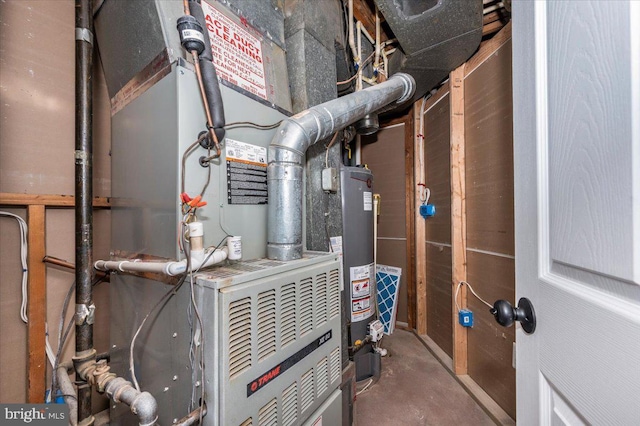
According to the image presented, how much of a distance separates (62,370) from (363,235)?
→ 1720 mm

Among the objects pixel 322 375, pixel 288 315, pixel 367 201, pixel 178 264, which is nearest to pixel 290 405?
pixel 322 375

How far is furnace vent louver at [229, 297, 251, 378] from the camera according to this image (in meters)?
0.65

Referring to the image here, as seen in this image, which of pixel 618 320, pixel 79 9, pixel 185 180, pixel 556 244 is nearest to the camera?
pixel 618 320

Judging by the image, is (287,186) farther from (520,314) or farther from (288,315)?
(520,314)

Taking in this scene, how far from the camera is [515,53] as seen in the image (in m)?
→ 0.66

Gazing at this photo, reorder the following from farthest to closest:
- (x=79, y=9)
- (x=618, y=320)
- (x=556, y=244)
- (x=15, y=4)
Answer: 1. (x=15, y=4)
2. (x=79, y=9)
3. (x=556, y=244)
4. (x=618, y=320)

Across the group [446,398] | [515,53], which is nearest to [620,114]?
[515,53]

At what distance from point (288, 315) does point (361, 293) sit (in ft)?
3.79

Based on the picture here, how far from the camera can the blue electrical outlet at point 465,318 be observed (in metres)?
1.78

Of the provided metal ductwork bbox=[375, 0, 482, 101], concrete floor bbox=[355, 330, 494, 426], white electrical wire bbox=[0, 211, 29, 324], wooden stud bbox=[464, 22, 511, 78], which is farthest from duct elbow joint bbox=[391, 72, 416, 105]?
Result: white electrical wire bbox=[0, 211, 29, 324]

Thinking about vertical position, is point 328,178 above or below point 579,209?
above

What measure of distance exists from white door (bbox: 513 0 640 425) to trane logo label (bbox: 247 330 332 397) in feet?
1.94

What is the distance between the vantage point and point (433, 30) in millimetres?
1555

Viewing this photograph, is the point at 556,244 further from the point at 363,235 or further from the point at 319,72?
the point at 363,235
